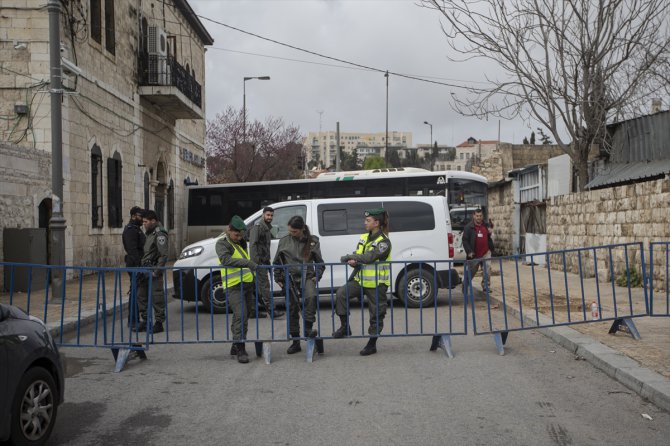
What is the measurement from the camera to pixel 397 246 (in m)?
13.0

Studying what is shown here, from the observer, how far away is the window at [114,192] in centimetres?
2128

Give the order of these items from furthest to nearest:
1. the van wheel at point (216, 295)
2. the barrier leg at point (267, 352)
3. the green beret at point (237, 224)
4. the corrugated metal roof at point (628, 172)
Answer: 1. the corrugated metal roof at point (628, 172)
2. the van wheel at point (216, 295)
3. the green beret at point (237, 224)
4. the barrier leg at point (267, 352)

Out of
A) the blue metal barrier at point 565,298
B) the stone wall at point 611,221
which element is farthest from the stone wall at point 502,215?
the blue metal barrier at point 565,298

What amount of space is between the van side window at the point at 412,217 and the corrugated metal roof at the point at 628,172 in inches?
232

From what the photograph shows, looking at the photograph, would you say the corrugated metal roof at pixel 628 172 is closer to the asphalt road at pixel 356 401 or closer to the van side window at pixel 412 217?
the van side window at pixel 412 217

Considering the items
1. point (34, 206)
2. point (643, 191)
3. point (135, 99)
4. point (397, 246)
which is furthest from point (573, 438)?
point (135, 99)

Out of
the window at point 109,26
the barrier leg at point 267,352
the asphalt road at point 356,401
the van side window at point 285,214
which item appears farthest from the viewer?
the window at point 109,26

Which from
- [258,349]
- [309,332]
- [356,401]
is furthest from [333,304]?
[356,401]

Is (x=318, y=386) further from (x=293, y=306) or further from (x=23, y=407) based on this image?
(x=23, y=407)

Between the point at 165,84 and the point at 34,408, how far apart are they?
2139 cm

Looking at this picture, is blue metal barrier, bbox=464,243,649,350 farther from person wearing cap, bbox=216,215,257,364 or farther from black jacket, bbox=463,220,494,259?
person wearing cap, bbox=216,215,257,364

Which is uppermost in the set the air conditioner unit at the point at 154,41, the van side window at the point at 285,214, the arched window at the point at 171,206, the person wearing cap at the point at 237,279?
the air conditioner unit at the point at 154,41

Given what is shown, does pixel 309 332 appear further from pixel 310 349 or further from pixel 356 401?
pixel 356 401

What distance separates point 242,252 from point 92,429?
3.40 meters
